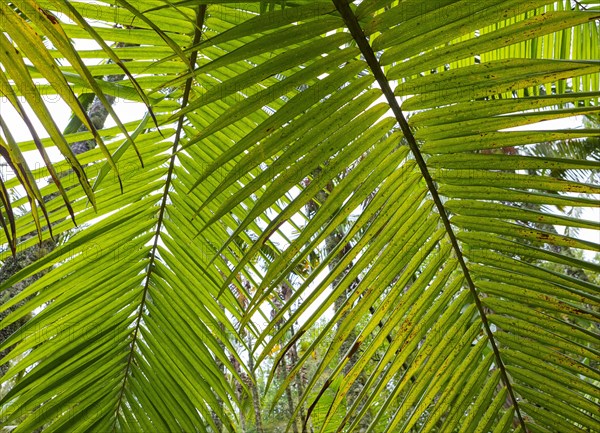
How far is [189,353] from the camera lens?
41.7 inches

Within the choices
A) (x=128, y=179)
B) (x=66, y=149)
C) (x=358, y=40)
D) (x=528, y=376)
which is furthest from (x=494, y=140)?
(x=128, y=179)

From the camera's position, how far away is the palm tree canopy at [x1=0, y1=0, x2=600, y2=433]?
0.55 metres

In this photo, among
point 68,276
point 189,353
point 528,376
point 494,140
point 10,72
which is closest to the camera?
point 10,72

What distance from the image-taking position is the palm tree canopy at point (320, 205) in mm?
550

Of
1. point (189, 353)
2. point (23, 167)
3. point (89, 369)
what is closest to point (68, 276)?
point (89, 369)

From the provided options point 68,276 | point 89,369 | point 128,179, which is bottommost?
point 89,369

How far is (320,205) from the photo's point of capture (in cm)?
77

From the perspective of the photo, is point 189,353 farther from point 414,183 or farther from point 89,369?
point 414,183

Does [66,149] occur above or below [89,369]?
above

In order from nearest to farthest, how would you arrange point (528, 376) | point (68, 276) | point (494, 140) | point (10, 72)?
point (10, 72) < point (494, 140) < point (528, 376) < point (68, 276)

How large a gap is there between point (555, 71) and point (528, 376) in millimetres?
493

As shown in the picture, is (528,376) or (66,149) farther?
(528,376)

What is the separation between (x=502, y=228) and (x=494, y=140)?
0.45 ft

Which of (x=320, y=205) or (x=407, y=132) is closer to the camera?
(x=407, y=132)
